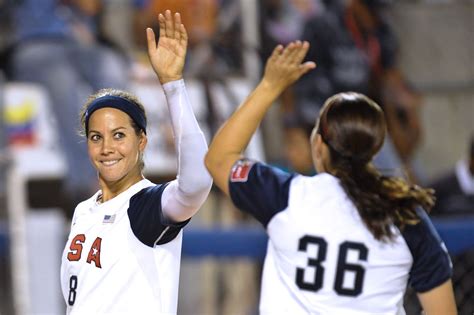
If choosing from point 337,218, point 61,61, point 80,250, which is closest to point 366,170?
point 337,218

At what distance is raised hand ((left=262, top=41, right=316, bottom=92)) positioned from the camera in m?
3.69

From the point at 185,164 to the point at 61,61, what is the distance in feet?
15.1

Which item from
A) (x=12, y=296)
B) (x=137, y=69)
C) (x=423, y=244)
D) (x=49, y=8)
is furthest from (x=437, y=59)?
(x=423, y=244)

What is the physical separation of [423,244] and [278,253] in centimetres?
48

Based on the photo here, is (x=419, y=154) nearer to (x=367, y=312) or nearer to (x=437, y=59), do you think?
(x=437, y=59)

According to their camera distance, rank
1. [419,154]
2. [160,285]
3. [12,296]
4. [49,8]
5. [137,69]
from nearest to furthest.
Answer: [160,285], [12,296], [49,8], [137,69], [419,154]

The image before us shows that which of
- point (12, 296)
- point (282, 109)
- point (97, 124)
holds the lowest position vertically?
point (12, 296)

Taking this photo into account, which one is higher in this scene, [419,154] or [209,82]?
[209,82]

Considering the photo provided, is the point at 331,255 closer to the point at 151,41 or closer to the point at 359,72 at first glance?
the point at 151,41

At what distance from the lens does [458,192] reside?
26.0 ft

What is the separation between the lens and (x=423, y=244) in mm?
3674

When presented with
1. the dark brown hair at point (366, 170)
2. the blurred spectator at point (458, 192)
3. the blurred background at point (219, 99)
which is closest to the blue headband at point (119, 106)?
the dark brown hair at point (366, 170)

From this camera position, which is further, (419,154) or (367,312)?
(419,154)

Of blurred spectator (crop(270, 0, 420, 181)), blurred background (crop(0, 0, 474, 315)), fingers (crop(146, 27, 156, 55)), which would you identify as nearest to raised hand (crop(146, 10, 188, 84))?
fingers (crop(146, 27, 156, 55))
